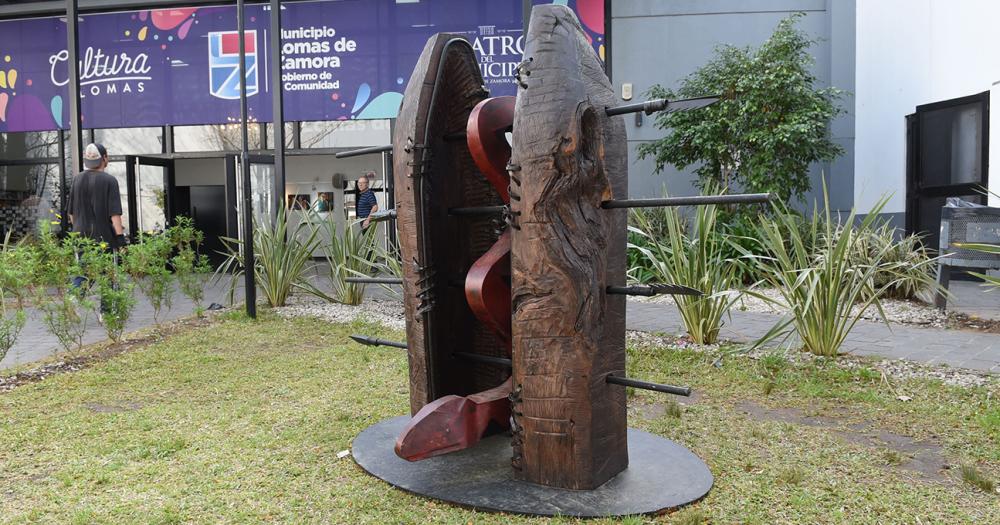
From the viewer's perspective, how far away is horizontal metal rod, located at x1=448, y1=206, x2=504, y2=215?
247 centimetres

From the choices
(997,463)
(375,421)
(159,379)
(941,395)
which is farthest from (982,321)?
(159,379)

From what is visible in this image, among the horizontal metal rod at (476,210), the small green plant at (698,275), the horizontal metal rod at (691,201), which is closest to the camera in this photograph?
the horizontal metal rod at (691,201)

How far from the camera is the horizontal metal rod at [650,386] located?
6.71 ft

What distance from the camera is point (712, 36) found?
420 inches

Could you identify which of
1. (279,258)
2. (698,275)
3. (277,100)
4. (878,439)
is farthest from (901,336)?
(277,100)

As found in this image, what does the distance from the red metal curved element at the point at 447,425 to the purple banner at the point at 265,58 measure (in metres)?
8.66

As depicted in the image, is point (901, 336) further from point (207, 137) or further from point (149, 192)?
point (149, 192)

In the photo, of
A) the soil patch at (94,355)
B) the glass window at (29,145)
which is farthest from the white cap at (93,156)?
the glass window at (29,145)

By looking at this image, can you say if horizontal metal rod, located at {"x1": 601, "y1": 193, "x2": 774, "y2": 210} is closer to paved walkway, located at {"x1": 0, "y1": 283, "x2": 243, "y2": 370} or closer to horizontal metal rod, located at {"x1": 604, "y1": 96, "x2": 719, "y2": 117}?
horizontal metal rod, located at {"x1": 604, "y1": 96, "x2": 719, "y2": 117}

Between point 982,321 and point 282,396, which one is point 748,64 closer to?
point 982,321

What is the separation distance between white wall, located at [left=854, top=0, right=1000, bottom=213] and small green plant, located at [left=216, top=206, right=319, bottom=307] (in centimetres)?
578

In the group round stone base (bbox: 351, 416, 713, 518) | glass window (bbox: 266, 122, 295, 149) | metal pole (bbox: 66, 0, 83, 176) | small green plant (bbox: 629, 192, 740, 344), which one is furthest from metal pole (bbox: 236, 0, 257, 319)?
glass window (bbox: 266, 122, 295, 149)

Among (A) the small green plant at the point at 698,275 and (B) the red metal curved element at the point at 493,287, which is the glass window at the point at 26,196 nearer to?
(A) the small green plant at the point at 698,275

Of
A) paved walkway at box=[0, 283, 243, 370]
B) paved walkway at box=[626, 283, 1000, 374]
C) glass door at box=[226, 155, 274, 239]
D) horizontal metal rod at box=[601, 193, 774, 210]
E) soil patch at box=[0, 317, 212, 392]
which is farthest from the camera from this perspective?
glass door at box=[226, 155, 274, 239]
